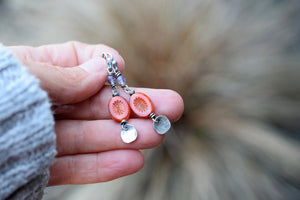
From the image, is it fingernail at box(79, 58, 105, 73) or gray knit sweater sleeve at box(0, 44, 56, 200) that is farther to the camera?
fingernail at box(79, 58, 105, 73)

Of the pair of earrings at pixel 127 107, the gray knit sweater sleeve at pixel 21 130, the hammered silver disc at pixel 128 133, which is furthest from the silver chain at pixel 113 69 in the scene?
the gray knit sweater sleeve at pixel 21 130

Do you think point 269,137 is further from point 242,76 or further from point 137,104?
point 137,104

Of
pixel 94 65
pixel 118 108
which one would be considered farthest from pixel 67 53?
pixel 118 108

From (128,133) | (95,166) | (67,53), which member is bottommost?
(95,166)

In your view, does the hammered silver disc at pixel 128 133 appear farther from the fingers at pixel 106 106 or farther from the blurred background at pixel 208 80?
the blurred background at pixel 208 80

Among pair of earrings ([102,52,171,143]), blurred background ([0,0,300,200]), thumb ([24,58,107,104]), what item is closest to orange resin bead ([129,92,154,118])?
pair of earrings ([102,52,171,143])

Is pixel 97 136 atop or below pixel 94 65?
below

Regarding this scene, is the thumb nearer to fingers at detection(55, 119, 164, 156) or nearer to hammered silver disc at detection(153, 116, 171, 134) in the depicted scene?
fingers at detection(55, 119, 164, 156)

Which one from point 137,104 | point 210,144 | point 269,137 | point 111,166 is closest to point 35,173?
point 111,166

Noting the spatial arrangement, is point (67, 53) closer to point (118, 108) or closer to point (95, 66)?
point (95, 66)
